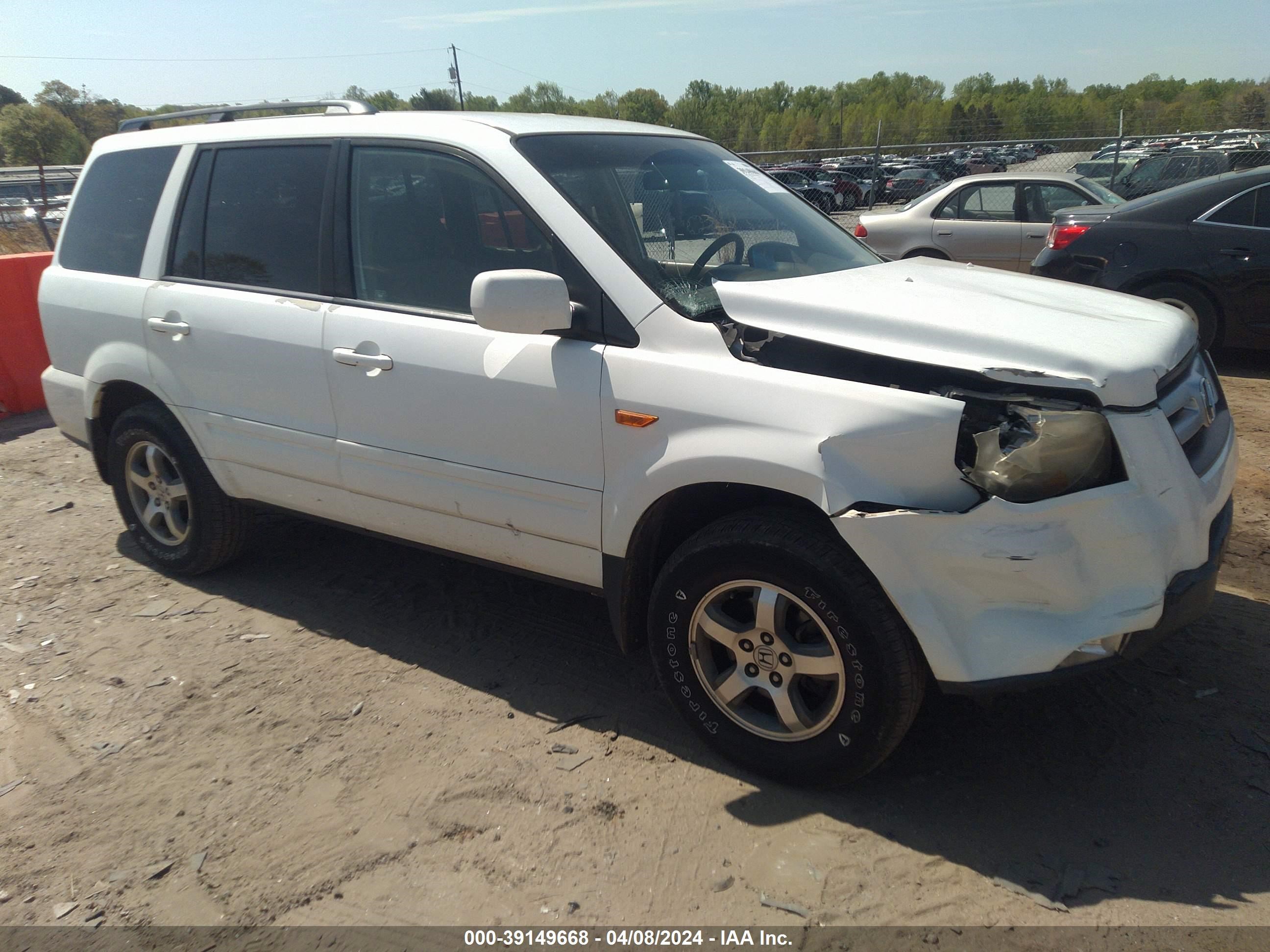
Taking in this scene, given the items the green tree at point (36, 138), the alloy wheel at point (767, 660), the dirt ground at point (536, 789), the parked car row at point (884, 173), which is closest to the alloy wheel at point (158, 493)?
the dirt ground at point (536, 789)

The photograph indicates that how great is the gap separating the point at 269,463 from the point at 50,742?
1278 mm

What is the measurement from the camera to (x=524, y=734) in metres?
3.14

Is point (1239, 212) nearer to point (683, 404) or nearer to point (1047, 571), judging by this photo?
point (1047, 571)

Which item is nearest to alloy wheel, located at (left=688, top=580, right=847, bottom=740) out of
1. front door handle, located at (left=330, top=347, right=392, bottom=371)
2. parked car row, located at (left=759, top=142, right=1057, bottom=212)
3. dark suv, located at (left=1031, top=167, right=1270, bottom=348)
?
front door handle, located at (left=330, top=347, right=392, bottom=371)

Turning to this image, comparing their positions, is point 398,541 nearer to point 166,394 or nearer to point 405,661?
point 405,661

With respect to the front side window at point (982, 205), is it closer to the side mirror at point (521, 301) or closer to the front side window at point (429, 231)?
the front side window at point (429, 231)

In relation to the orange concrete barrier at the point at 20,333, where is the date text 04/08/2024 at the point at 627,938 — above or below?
below

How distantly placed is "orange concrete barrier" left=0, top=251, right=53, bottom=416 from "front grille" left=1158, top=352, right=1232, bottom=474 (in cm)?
803

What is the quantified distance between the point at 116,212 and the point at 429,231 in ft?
6.56

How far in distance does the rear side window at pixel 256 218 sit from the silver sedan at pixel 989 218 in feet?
26.9

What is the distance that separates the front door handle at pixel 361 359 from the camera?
128 inches

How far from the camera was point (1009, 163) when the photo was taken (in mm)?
19734

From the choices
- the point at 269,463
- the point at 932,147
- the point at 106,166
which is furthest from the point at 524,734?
the point at 932,147

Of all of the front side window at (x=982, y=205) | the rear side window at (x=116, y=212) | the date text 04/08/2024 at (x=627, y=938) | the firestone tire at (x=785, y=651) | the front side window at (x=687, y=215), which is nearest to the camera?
the date text 04/08/2024 at (x=627, y=938)
